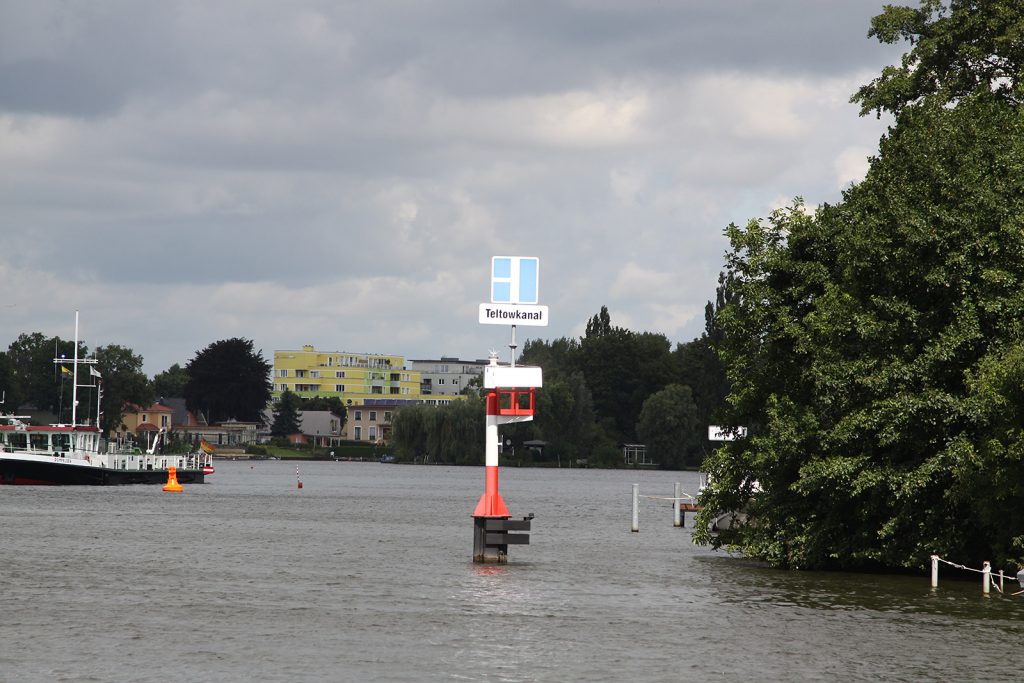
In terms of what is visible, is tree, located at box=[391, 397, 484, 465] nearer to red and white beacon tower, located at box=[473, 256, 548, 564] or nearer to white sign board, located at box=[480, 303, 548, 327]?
red and white beacon tower, located at box=[473, 256, 548, 564]

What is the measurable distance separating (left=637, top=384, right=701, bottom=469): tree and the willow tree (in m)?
133

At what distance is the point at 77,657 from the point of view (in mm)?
22484

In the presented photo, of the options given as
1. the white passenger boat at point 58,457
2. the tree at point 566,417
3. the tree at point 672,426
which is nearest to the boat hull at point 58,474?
the white passenger boat at point 58,457

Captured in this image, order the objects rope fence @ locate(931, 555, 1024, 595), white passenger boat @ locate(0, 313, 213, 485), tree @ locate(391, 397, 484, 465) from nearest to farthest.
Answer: rope fence @ locate(931, 555, 1024, 595) → white passenger boat @ locate(0, 313, 213, 485) → tree @ locate(391, 397, 484, 465)

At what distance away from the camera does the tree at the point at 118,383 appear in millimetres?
188750

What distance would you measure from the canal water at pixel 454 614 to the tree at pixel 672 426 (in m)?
119

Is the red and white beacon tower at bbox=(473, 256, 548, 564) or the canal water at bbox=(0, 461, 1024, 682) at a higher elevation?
the red and white beacon tower at bbox=(473, 256, 548, 564)

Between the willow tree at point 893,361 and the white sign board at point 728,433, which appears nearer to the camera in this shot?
the willow tree at point 893,361

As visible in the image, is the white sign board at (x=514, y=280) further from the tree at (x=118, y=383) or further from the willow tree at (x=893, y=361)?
the tree at (x=118, y=383)

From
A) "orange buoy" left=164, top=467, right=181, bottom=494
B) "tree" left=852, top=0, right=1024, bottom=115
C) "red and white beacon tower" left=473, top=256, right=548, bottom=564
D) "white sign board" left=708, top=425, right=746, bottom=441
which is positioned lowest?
"orange buoy" left=164, top=467, right=181, bottom=494

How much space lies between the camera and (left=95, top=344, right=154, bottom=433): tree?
7431 inches

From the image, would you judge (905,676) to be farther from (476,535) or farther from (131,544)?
(131,544)

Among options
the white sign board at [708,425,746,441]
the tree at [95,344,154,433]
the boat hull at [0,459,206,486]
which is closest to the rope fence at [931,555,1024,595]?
the white sign board at [708,425,746,441]

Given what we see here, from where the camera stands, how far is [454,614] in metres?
28.5
